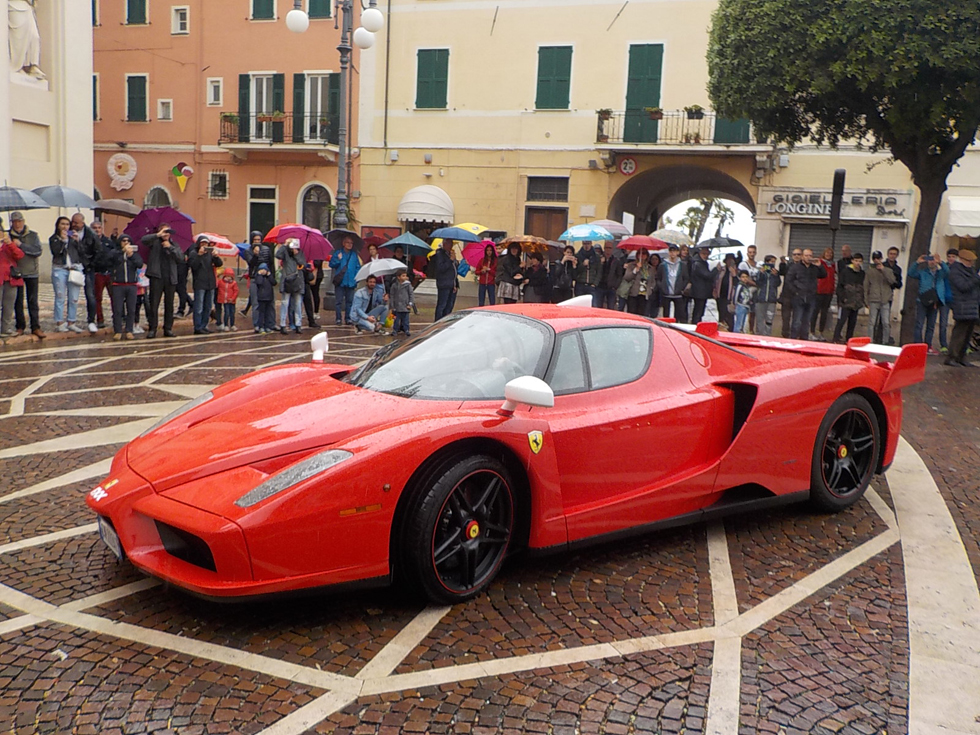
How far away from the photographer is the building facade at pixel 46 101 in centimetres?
2498

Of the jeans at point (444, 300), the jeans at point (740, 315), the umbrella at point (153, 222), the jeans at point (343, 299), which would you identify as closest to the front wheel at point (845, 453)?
the jeans at point (740, 315)

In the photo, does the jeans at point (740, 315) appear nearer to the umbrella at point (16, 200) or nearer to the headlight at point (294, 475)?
the umbrella at point (16, 200)

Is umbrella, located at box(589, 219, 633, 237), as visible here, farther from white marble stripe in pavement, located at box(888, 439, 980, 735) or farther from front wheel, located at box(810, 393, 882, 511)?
front wheel, located at box(810, 393, 882, 511)

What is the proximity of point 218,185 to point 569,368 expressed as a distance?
96.6 feet

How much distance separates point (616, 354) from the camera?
4789 mm

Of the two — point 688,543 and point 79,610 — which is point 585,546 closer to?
point 688,543

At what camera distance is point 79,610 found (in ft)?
12.6

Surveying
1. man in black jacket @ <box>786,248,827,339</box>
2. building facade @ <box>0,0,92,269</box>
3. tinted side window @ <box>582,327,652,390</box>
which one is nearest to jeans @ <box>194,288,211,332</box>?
man in black jacket @ <box>786,248,827,339</box>

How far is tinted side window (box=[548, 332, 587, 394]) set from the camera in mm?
4461

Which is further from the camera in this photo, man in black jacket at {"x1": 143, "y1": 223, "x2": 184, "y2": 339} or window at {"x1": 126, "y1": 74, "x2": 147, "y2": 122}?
window at {"x1": 126, "y1": 74, "x2": 147, "y2": 122}

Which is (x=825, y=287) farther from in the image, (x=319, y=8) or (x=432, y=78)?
(x=319, y=8)

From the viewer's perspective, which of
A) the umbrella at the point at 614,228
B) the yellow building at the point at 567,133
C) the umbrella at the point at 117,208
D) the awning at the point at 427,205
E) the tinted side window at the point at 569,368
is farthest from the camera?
the awning at the point at 427,205

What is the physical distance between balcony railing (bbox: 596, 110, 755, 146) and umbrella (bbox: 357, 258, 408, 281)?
43.0 feet

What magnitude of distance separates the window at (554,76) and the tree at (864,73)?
459 inches
